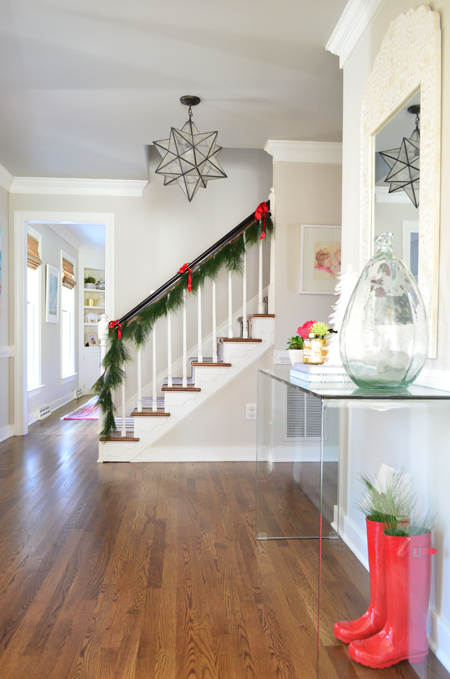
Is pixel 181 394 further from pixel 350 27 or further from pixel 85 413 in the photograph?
pixel 85 413

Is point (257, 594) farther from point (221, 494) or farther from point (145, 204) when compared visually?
point (145, 204)

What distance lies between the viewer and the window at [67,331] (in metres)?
7.75

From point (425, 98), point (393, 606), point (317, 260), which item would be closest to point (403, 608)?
point (393, 606)

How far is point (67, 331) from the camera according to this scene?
316 inches

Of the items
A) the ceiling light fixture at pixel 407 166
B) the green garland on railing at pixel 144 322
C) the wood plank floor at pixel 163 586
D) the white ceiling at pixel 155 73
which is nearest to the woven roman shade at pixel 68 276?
the white ceiling at pixel 155 73

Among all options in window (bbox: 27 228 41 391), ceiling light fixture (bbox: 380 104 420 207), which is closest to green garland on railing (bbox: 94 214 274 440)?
ceiling light fixture (bbox: 380 104 420 207)

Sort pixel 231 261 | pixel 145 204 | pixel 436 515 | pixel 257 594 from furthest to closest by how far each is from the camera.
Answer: pixel 145 204 < pixel 231 261 < pixel 257 594 < pixel 436 515

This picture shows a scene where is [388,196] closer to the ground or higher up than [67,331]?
higher up

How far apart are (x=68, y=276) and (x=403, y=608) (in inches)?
284

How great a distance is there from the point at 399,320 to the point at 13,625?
5.33 feet

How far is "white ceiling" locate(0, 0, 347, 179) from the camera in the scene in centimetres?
238

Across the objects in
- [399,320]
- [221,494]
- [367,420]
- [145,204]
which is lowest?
[221,494]

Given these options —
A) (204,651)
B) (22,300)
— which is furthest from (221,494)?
(22,300)

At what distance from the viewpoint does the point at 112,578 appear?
2.04 m
